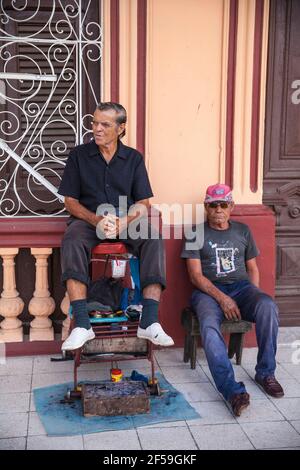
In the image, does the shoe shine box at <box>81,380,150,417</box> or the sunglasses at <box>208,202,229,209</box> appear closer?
the shoe shine box at <box>81,380,150,417</box>

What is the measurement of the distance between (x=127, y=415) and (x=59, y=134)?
2055 millimetres

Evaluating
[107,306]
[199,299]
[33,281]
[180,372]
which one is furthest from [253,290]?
[33,281]

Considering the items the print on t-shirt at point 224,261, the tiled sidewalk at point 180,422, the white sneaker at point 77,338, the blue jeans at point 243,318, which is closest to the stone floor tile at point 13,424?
the tiled sidewalk at point 180,422

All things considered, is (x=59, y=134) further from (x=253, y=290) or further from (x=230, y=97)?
(x=253, y=290)

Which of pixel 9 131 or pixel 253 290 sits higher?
pixel 9 131

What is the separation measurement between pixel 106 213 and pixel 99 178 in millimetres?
235

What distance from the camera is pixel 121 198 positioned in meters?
3.98

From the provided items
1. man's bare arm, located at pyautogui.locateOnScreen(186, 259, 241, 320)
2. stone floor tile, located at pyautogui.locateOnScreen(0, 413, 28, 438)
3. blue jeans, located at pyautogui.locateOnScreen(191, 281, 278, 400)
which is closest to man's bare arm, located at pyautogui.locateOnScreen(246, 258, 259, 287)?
blue jeans, located at pyautogui.locateOnScreen(191, 281, 278, 400)

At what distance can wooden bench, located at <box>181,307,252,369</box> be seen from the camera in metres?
4.05

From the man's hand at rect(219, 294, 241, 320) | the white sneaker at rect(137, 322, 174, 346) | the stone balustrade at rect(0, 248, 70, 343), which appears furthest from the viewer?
the stone balustrade at rect(0, 248, 70, 343)

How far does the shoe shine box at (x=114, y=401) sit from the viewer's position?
3461 millimetres

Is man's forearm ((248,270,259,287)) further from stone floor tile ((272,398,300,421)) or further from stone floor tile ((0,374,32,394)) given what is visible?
stone floor tile ((0,374,32,394))

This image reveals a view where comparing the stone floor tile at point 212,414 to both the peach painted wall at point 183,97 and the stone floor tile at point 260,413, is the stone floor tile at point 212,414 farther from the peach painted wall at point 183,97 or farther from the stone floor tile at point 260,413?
the peach painted wall at point 183,97

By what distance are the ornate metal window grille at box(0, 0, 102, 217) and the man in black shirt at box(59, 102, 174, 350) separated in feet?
1.42
